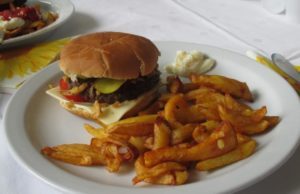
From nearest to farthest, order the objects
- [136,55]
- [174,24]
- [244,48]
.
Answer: [136,55] < [244,48] < [174,24]

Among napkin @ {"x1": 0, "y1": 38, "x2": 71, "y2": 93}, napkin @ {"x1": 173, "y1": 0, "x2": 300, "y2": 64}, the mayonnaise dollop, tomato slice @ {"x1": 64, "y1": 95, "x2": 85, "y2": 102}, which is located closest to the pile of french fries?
tomato slice @ {"x1": 64, "y1": 95, "x2": 85, "y2": 102}

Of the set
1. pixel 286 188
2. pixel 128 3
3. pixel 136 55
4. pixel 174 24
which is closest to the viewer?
pixel 286 188

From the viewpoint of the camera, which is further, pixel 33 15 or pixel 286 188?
pixel 33 15

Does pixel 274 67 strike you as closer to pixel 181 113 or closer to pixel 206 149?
pixel 181 113

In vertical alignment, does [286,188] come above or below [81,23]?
above

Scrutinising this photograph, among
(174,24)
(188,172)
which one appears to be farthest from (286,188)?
(174,24)

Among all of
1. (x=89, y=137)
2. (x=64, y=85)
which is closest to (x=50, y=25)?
(x=64, y=85)

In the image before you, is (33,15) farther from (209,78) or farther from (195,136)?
(195,136)
